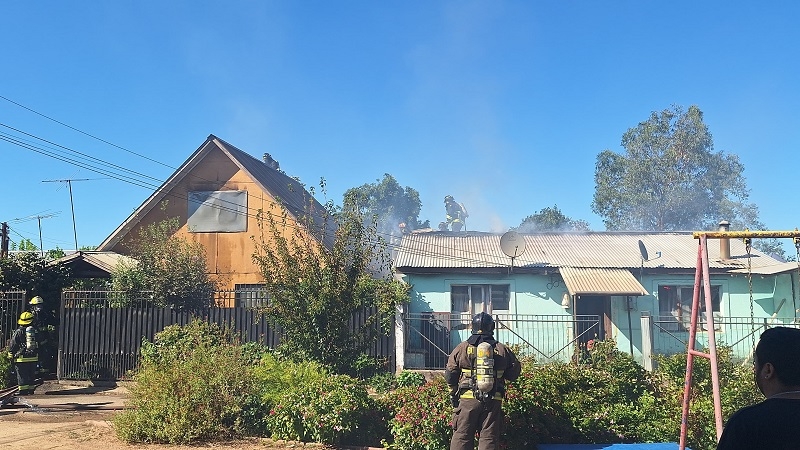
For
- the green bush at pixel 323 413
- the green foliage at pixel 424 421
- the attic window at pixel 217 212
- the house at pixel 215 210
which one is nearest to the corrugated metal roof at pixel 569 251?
the house at pixel 215 210

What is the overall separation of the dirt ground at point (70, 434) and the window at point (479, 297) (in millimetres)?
9939

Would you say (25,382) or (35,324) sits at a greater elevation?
(35,324)

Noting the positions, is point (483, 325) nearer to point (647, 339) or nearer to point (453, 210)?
point (647, 339)

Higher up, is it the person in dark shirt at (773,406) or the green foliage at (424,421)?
the person in dark shirt at (773,406)

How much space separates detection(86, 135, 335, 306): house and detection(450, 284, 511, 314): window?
238 inches

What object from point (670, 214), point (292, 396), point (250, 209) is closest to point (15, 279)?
point (250, 209)

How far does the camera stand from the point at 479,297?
1756 cm

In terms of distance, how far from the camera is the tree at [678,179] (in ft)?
123

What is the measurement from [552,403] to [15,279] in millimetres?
13209

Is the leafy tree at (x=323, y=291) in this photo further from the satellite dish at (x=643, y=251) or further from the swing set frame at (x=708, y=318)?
the satellite dish at (x=643, y=251)

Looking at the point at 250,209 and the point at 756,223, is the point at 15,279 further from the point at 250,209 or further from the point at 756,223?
the point at 756,223

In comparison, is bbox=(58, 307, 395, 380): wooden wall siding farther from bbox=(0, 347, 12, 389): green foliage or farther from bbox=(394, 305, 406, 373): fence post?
bbox=(394, 305, 406, 373): fence post

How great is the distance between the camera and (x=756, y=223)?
38656 millimetres

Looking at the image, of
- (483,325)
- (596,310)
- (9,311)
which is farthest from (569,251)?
(9,311)
